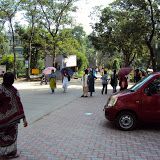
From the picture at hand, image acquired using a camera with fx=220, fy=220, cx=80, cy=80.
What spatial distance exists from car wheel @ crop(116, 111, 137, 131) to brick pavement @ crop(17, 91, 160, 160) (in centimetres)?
15

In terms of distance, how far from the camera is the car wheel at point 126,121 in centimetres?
589

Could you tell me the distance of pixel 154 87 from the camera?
5.79 meters

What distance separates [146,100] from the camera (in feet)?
18.9

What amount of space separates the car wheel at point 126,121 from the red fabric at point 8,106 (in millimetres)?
3037

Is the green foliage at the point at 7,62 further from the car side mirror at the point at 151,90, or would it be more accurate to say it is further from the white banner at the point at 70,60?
the car side mirror at the point at 151,90

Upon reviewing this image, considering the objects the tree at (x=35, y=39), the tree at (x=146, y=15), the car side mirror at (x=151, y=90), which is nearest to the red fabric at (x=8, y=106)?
the car side mirror at (x=151, y=90)

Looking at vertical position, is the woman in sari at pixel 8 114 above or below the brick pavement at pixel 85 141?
above

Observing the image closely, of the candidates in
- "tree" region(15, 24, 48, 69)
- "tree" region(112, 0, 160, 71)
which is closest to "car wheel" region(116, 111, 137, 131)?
"tree" region(112, 0, 160, 71)

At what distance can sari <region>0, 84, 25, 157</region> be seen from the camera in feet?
12.3

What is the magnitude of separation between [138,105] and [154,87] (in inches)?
25.0

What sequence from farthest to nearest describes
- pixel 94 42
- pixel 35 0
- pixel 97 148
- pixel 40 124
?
1. pixel 94 42
2. pixel 35 0
3. pixel 40 124
4. pixel 97 148

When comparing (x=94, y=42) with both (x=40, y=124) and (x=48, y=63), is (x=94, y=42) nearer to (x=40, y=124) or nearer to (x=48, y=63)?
(x=48, y=63)

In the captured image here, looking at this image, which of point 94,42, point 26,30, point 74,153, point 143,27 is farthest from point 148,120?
point 26,30

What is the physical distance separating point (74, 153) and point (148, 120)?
2429mm
